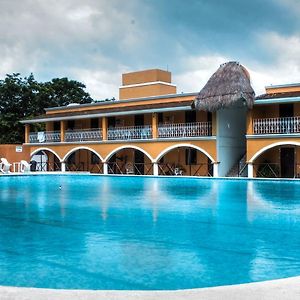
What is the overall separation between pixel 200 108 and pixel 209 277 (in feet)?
69.9

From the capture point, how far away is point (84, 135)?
33.4m

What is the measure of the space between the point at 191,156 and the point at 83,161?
9.25 meters

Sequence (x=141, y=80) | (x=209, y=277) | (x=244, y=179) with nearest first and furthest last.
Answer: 1. (x=209, y=277)
2. (x=244, y=179)
3. (x=141, y=80)

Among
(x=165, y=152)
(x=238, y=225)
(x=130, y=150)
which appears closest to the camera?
(x=238, y=225)

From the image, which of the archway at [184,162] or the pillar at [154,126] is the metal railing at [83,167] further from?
the pillar at [154,126]

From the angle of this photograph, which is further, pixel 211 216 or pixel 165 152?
pixel 165 152


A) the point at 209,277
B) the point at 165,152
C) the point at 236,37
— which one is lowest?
the point at 209,277

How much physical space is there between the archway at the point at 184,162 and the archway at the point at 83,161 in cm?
519

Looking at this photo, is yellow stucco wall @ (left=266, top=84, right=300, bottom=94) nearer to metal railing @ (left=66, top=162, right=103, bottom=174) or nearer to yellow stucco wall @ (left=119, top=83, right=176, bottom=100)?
yellow stucco wall @ (left=119, top=83, right=176, bottom=100)

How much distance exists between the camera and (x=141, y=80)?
3631cm

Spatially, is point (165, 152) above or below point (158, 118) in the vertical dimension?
below

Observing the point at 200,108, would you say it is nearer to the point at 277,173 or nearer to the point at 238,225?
the point at 277,173

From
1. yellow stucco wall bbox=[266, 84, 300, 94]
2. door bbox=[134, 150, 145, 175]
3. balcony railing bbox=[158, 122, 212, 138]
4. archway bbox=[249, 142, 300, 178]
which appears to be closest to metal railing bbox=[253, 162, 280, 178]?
archway bbox=[249, 142, 300, 178]

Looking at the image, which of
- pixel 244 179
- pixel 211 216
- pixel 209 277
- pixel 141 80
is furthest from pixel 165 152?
pixel 209 277
